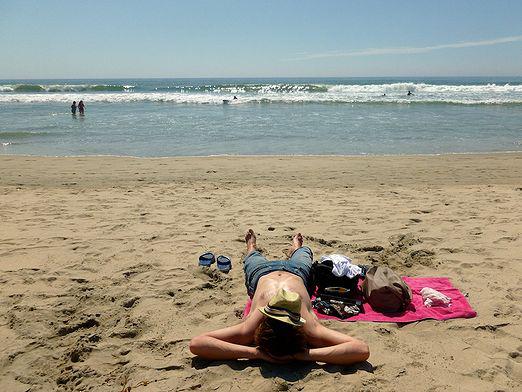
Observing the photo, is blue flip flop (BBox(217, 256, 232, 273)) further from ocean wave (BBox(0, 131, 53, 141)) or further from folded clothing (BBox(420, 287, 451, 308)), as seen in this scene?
ocean wave (BBox(0, 131, 53, 141))

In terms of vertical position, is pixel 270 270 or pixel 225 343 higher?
pixel 270 270

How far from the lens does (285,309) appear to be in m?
3.51

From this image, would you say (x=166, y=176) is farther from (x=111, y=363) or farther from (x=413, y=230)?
(x=111, y=363)

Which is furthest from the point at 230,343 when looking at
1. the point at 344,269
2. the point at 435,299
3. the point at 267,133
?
the point at 267,133

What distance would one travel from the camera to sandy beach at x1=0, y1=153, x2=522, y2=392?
356 centimetres

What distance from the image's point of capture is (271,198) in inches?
337

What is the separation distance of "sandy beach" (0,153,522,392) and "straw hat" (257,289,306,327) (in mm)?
495

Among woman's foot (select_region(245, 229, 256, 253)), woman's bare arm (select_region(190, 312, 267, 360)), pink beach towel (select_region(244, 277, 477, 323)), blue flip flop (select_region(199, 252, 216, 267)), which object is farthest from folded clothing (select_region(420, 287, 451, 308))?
blue flip flop (select_region(199, 252, 216, 267))

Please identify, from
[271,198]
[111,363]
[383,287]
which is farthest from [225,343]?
[271,198]

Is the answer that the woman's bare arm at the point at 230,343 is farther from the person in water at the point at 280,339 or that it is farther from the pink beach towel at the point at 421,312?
the pink beach towel at the point at 421,312

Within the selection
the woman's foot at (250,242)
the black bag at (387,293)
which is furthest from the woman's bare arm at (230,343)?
the woman's foot at (250,242)

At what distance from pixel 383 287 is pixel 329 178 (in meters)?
6.02

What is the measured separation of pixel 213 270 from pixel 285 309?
6.67ft

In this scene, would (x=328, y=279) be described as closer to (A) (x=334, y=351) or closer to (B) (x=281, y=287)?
(B) (x=281, y=287)
